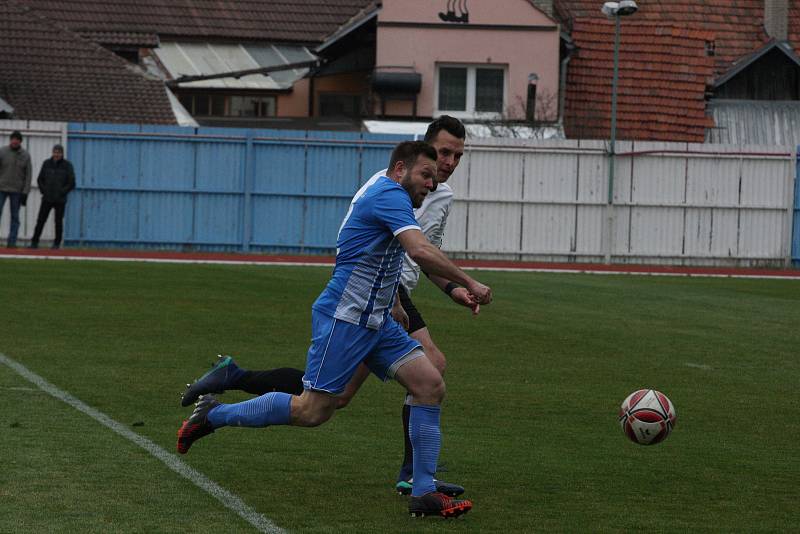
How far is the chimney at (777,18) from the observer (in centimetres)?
4088

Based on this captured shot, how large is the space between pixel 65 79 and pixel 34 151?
7.02 meters

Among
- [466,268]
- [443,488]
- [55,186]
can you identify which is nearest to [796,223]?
[466,268]

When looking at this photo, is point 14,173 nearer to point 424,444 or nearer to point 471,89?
point 471,89

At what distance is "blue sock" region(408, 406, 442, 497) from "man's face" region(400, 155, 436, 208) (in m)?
1.03

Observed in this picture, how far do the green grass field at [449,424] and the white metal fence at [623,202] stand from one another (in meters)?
10.3

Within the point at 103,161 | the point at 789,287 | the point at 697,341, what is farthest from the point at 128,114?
the point at 697,341

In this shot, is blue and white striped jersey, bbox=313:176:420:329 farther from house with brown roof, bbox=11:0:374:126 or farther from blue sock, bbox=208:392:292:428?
house with brown roof, bbox=11:0:374:126

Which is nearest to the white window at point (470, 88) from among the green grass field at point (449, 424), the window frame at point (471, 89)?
the window frame at point (471, 89)

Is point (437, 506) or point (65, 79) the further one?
point (65, 79)

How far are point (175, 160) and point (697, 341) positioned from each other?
1583cm

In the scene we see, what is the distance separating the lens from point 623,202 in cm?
2919

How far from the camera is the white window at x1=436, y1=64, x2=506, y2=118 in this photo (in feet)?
123

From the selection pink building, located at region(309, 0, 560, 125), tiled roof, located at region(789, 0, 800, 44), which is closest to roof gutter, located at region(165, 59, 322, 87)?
pink building, located at region(309, 0, 560, 125)

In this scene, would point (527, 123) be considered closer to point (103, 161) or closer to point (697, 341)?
point (103, 161)
